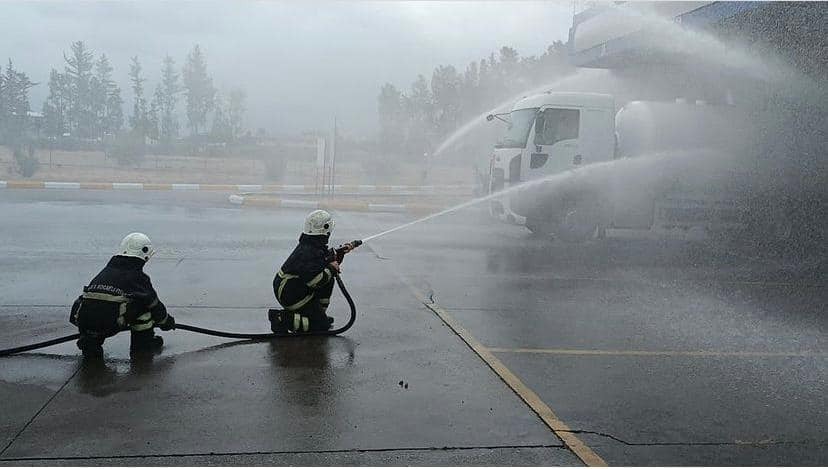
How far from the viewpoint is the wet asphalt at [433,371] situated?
13.1 ft

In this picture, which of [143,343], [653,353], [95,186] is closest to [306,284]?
[143,343]

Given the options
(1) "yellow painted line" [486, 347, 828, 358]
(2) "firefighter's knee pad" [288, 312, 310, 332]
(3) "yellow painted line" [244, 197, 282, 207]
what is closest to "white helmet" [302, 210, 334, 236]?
(2) "firefighter's knee pad" [288, 312, 310, 332]

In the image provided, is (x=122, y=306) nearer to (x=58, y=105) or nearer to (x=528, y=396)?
(x=528, y=396)

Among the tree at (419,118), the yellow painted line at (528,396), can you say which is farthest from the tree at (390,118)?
the yellow painted line at (528,396)

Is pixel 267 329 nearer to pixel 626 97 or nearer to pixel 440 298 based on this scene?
pixel 440 298

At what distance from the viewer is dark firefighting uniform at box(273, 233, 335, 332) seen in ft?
20.1

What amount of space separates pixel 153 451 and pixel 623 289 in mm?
6736

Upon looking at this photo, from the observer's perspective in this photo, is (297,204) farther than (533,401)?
Yes

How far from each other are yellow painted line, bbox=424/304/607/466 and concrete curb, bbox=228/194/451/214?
12674mm

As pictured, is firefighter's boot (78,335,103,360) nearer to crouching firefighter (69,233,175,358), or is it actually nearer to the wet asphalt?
crouching firefighter (69,233,175,358)

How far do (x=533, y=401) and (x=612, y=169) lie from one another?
919cm

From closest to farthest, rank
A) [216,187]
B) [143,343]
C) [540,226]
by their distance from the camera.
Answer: [143,343] → [540,226] → [216,187]

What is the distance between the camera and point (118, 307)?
5.44 metres

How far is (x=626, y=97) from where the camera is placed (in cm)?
1533
